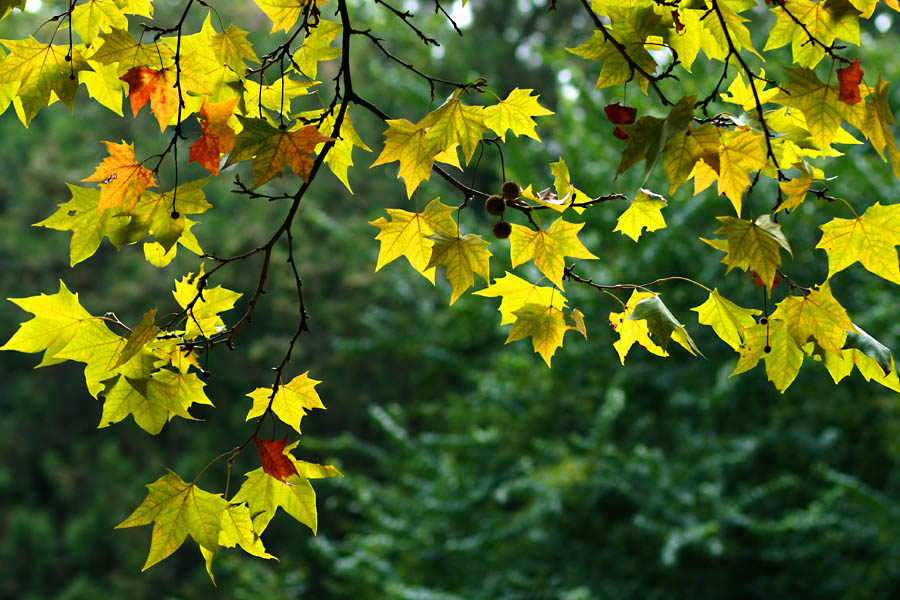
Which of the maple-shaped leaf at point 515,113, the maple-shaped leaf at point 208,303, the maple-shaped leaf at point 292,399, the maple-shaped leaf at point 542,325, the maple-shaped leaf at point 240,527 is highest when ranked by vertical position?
the maple-shaped leaf at point 515,113

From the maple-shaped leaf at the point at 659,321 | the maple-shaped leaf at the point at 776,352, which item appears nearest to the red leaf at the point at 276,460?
the maple-shaped leaf at the point at 659,321

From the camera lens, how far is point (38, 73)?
963mm

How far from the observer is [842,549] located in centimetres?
384

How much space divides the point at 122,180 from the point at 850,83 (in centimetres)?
75

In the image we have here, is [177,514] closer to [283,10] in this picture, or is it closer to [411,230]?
[411,230]

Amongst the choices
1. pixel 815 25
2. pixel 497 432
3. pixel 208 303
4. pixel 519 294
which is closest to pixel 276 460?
pixel 208 303

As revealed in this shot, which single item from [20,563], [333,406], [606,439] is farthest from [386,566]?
[20,563]

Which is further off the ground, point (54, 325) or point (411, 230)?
point (411, 230)

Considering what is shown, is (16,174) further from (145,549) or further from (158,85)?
(158,85)

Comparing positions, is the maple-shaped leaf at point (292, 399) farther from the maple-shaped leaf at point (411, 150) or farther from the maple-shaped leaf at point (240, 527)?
the maple-shaped leaf at point (411, 150)

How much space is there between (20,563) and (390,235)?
20.2 feet

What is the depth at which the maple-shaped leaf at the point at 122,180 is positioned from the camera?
3.00ft

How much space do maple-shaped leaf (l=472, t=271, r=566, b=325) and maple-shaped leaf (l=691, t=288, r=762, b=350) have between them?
17 centimetres

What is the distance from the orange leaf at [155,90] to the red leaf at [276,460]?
37 centimetres
